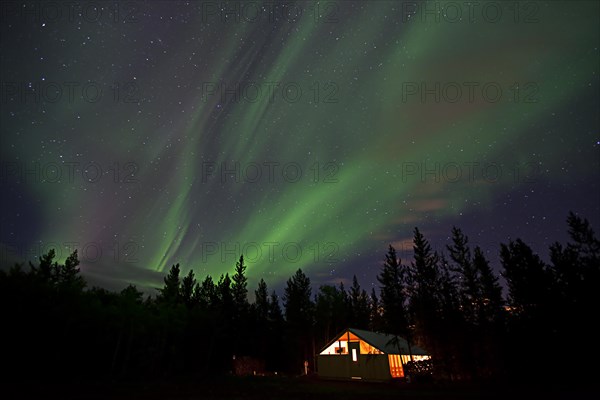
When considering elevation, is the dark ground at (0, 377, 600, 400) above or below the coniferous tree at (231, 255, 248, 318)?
below

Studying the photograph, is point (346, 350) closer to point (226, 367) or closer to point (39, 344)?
point (226, 367)

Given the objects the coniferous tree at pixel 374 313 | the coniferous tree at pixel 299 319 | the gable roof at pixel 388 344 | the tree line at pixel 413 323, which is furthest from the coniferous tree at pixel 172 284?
the coniferous tree at pixel 374 313

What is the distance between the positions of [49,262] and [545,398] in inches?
2554

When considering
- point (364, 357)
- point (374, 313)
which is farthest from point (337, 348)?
point (374, 313)

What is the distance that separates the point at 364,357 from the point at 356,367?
1.69 metres

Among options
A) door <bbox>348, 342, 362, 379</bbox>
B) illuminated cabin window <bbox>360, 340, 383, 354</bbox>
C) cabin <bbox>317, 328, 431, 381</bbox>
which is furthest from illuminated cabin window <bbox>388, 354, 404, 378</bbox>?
door <bbox>348, 342, 362, 379</bbox>

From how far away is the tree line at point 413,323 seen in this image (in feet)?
90.1

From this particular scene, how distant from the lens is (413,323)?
47000mm

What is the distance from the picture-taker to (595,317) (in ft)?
127

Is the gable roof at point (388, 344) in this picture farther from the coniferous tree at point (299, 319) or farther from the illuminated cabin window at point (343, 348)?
the coniferous tree at point (299, 319)

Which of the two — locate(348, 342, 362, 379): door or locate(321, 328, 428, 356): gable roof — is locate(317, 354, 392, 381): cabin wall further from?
locate(321, 328, 428, 356): gable roof

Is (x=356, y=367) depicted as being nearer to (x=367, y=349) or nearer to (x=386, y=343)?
(x=367, y=349)

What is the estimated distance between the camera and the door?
41.8 m

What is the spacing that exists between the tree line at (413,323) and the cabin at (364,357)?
2.59m
